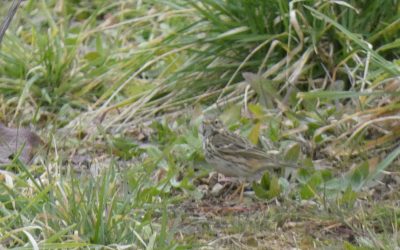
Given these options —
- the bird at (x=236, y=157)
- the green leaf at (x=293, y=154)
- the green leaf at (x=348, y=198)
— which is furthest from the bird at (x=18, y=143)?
the green leaf at (x=348, y=198)

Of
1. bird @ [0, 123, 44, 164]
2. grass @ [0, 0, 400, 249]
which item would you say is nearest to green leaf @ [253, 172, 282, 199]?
grass @ [0, 0, 400, 249]

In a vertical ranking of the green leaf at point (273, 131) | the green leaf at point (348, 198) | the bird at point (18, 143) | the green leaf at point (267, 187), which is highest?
the bird at point (18, 143)

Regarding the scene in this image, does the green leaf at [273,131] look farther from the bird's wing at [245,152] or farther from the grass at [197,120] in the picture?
the bird's wing at [245,152]

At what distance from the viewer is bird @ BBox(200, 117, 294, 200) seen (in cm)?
530

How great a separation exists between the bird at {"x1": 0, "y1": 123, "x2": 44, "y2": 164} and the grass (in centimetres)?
10

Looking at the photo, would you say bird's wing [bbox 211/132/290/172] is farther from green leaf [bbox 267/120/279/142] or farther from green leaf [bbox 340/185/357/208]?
green leaf [bbox 340/185/357/208]

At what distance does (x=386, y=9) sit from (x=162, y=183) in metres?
1.82

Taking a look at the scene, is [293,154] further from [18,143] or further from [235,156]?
[18,143]

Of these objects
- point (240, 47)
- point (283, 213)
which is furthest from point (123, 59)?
point (283, 213)

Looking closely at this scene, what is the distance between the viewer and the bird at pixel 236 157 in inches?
209

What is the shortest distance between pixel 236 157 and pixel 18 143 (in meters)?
1.23

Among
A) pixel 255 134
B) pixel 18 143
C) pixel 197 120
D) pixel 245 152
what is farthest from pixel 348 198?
pixel 18 143

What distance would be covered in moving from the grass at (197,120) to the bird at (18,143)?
10cm

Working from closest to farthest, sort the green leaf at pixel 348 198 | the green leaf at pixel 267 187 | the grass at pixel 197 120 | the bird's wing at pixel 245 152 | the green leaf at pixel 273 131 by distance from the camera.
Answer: the grass at pixel 197 120
the green leaf at pixel 348 198
the green leaf at pixel 267 187
the bird's wing at pixel 245 152
the green leaf at pixel 273 131
